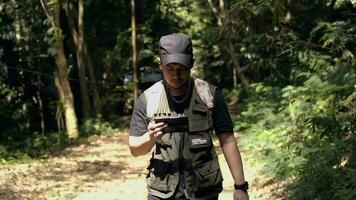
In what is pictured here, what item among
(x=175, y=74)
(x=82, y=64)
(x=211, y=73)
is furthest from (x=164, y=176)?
(x=211, y=73)

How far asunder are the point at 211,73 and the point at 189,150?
21133 millimetres

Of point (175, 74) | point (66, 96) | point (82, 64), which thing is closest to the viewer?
point (175, 74)

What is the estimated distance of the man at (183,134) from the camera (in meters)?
3.06

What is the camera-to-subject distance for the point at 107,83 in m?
20.0

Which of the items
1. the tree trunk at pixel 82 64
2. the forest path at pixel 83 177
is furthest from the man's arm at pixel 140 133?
the tree trunk at pixel 82 64

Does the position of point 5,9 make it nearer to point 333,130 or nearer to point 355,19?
point 355,19

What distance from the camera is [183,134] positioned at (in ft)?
10.1

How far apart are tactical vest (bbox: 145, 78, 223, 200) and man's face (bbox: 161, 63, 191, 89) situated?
0.35 feet

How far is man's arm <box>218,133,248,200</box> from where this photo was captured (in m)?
3.17

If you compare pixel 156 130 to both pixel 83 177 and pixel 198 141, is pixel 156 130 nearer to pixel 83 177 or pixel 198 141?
pixel 198 141

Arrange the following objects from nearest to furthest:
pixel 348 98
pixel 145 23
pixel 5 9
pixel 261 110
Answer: pixel 348 98 < pixel 261 110 < pixel 5 9 < pixel 145 23

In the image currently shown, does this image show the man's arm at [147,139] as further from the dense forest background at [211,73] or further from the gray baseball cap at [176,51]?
the dense forest background at [211,73]

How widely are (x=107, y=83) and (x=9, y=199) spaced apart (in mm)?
12095

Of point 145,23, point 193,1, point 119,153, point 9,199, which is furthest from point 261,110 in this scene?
point 193,1
